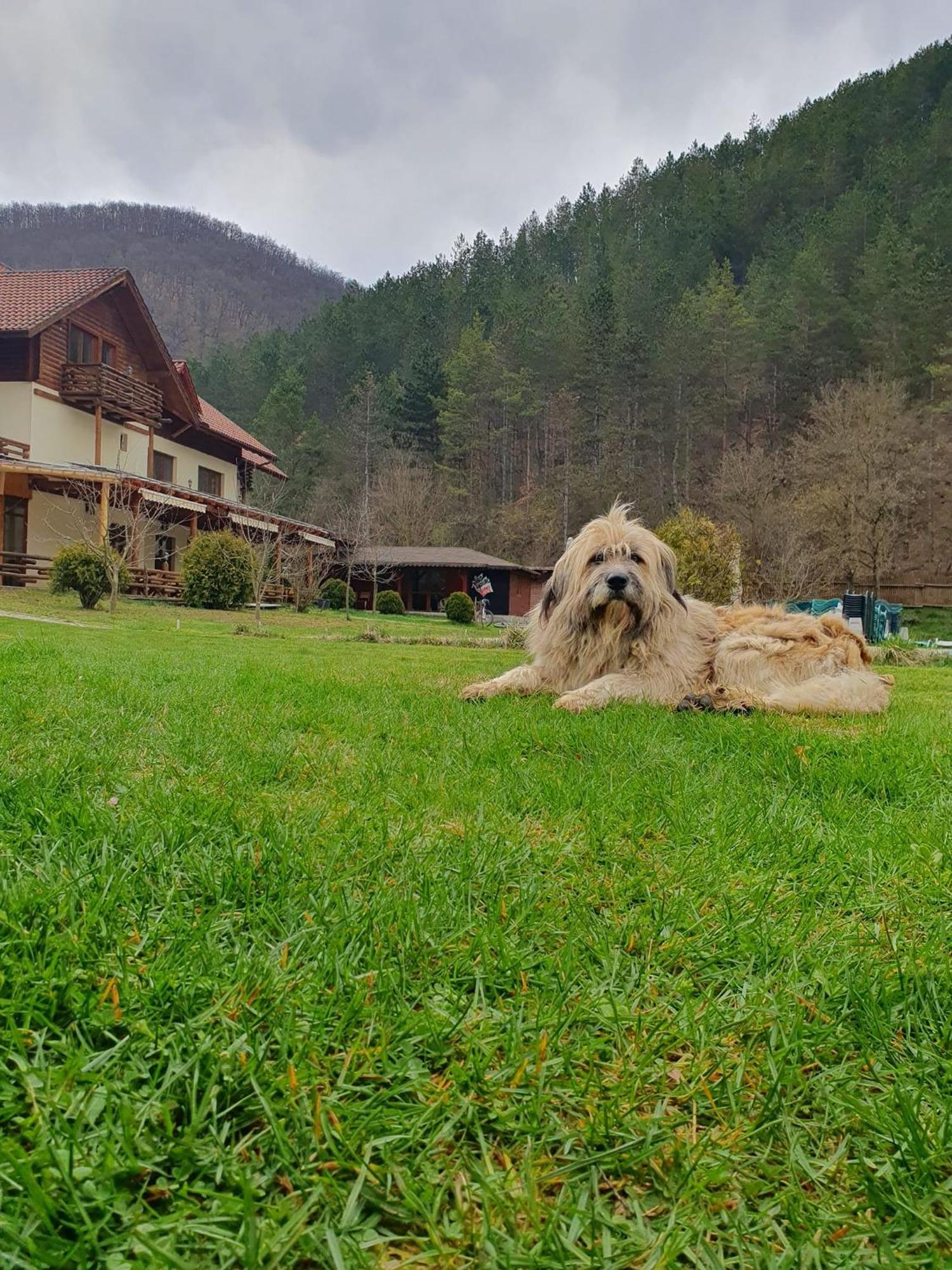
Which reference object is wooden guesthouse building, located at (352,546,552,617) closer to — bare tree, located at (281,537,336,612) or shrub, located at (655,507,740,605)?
bare tree, located at (281,537,336,612)

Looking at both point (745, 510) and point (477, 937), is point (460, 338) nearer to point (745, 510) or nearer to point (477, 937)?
point (745, 510)

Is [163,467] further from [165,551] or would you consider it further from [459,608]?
[459,608]

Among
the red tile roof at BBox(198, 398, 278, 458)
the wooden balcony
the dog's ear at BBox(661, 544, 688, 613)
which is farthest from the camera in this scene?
the red tile roof at BBox(198, 398, 278, 458)

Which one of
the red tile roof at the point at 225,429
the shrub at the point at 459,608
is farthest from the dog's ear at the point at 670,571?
the red tile roof at the point at 225,429

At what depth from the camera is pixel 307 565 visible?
31.4 metres

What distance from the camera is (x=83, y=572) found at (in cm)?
1933

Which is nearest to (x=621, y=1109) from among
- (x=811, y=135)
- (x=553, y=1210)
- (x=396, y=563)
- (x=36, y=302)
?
(x=553, y=1210)

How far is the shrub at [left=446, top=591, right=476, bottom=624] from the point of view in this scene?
108 feet

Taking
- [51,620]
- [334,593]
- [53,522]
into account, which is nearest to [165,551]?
[53,522]

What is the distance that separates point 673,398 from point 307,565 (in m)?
30.6

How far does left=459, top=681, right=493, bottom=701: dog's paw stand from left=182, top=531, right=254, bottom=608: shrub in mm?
19943

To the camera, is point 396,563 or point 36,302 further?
point 396,563

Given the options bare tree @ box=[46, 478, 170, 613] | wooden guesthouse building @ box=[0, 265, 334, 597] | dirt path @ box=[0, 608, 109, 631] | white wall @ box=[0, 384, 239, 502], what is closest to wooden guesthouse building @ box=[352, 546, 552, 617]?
wooden guesthouse building @ box=[0, 265, 334, 597]

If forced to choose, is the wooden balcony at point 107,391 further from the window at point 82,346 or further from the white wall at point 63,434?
the white wall at point 63,434
